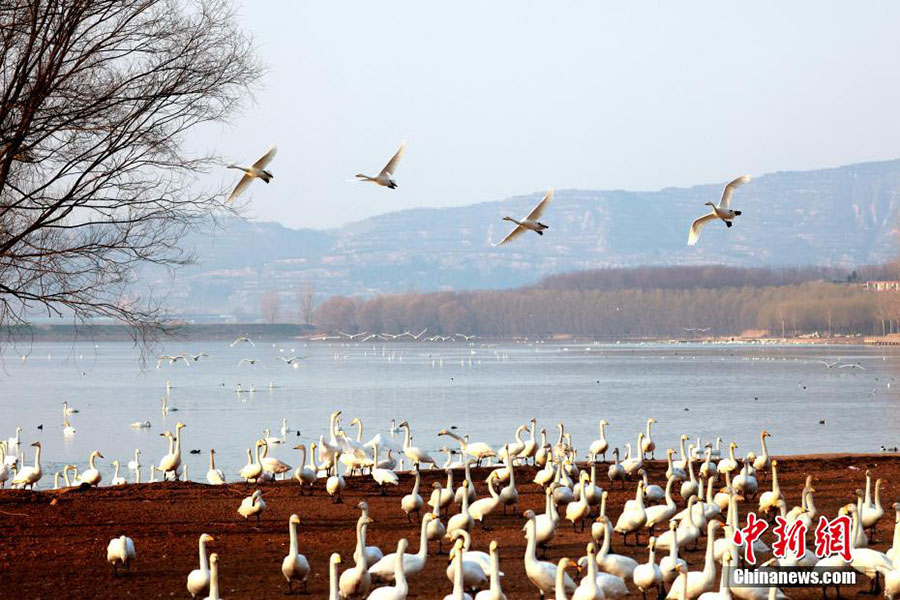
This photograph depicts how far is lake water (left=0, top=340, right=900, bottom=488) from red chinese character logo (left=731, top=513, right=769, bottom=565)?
332 inches

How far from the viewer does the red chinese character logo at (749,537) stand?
36.8 ft

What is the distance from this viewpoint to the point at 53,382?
3219 inches

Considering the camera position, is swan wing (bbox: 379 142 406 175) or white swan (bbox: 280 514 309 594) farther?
swan wing (bbox: 379 142 406 175)

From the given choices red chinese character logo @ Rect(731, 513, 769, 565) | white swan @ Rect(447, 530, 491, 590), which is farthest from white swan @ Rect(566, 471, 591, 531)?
white swan @ Rect(447, 530, 491, 590)

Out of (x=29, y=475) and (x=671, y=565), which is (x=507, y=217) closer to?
(x=671, y=565)

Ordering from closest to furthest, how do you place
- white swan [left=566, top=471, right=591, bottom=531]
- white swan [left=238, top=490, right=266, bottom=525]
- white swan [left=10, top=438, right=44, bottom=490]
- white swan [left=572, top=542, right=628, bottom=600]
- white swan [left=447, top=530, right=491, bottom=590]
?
white swan [left=572, top=542, right=628, bottom=600], white swan [left=447, top=530, right=491, bottom=590], white swan [left=566, top=471, right=591, bottom=531], white swan [left=238, top=490, right=266, bottom=525], white swan [left=10, top=438, right=44, bottom=490]

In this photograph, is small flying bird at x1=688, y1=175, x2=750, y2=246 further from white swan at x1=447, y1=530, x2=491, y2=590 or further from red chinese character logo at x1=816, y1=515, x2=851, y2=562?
white swan at x1=447, y1=530, x2=491, y2=590

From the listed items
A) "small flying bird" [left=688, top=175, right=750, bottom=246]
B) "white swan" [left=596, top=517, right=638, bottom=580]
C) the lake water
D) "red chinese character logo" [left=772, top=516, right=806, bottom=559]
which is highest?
"small flying bird" [left=688, top=175, right=750, bottom=246]

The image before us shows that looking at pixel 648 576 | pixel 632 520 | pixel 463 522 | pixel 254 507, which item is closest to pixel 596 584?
pixel 648 576

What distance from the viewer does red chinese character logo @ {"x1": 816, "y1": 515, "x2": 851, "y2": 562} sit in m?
11.2

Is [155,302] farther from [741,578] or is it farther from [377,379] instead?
[377,379]

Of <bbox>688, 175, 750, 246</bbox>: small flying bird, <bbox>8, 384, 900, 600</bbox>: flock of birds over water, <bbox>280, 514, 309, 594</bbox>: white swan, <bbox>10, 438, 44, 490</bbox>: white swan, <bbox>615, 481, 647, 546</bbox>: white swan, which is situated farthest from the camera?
<bbox>10, 438, 44, 490</bbox>: white swan

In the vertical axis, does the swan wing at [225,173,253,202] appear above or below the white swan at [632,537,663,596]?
above

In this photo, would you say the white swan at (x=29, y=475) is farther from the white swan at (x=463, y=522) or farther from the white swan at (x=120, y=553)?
the white swan at (x=463, y=522)
